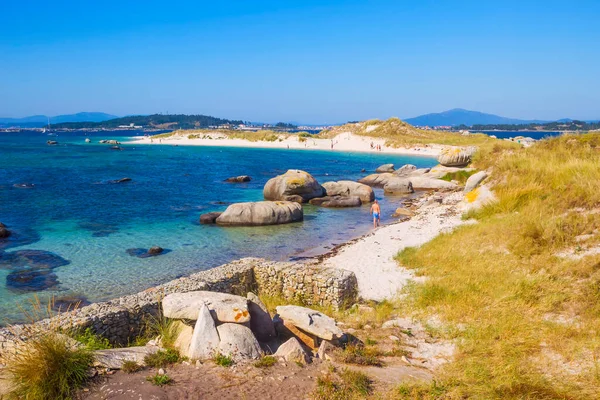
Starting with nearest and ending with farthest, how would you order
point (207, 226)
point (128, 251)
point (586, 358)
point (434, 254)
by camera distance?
point (586, 358) < point (434, 254) < point (128, 251) < point (207, 226)

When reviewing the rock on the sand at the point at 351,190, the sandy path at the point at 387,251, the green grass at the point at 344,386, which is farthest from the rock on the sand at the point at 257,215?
the green grass at the point at 344,386

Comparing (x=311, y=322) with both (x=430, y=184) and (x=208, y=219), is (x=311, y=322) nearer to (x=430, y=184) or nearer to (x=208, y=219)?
(x=208, y=219)

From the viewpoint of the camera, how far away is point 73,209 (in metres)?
31.4

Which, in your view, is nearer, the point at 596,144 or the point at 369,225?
the point at 596,144

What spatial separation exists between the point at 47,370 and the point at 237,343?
3192 millimetres

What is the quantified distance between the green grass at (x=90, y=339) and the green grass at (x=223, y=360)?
2429mm

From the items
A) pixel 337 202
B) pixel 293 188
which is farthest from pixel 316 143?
pixel 337 202

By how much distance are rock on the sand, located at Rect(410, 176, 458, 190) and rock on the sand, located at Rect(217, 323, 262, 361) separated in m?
35.6

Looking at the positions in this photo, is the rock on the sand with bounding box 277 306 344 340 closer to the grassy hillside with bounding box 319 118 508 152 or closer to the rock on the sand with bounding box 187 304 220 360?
the rock on the sand with bounding box 187 304 220 360

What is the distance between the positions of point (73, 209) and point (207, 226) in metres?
12.5

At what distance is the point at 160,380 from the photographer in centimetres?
689

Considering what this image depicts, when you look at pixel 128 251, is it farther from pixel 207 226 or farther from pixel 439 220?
pixel 439 220

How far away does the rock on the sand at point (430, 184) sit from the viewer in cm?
4078

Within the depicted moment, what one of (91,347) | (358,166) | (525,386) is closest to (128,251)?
(91,347)
